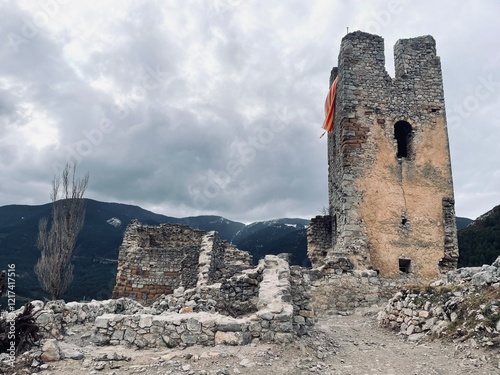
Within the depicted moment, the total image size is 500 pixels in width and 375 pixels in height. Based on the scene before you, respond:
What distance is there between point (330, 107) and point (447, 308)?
10.1 meters

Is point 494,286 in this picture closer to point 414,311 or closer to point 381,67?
point 414,311

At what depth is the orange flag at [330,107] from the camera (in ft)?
53.3

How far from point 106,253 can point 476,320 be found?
4686 centimetres

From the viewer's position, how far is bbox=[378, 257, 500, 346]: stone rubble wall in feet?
22.7

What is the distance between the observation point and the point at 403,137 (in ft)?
51.3

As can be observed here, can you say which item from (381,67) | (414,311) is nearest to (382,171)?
(381,67)

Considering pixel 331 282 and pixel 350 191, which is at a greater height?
pixel 350 191

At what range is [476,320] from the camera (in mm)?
7016

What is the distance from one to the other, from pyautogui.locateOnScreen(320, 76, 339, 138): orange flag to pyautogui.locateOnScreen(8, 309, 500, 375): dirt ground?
10781 mm

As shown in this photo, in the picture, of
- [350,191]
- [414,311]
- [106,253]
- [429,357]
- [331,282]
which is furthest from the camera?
[106,253]

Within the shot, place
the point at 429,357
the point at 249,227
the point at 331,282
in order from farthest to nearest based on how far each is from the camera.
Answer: the point at 249,227
the point at 331,282
the point at 429,357

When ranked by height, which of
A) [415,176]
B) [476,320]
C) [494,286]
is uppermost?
[415,176]

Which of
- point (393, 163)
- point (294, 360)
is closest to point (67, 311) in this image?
point (294, 360)

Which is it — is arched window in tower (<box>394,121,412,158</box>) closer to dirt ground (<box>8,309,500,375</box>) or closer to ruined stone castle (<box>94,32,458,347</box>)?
ruined stone castle (<box>94,32,458,347</box>)
